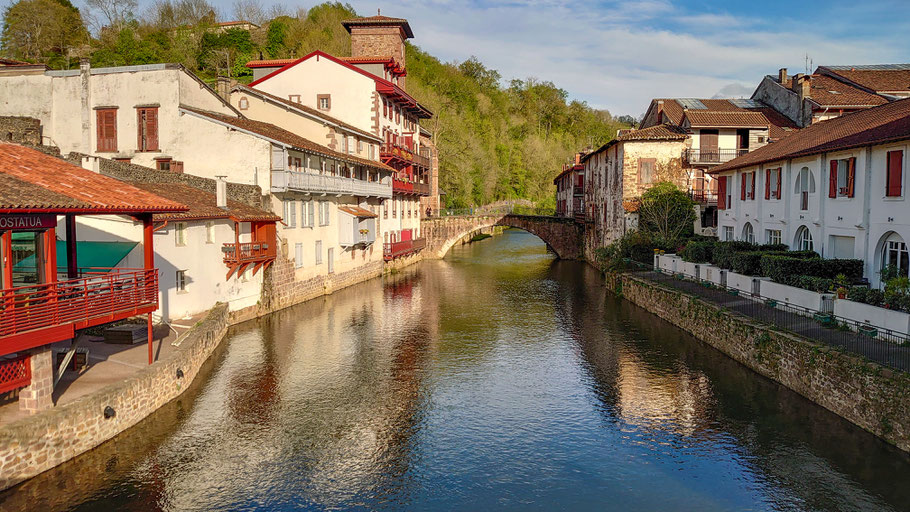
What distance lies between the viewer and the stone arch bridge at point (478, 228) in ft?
222

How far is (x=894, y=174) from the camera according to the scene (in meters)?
23.3

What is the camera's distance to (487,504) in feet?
46.2

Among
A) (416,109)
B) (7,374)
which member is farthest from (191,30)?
(7,374)

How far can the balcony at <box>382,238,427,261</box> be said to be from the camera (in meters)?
53.4

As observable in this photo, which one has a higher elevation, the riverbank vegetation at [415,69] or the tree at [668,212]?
the riverbank vegetation at [415,69]

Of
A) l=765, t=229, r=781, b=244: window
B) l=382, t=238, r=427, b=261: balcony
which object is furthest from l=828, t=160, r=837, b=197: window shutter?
l=382, t=238, r=427, b=261: balcony

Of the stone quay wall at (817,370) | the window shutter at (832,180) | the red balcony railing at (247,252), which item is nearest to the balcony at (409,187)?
the red balcony railing at (247,252)

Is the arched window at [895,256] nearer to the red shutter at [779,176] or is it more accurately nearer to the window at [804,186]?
the window at [804,186]

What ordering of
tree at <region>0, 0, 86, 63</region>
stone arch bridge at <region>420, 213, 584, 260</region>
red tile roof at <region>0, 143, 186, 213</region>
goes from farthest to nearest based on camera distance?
tree at <region>0, 0, 86, 63</region> → stone arch bridge at <region>420, 213, 584, 260</region> → red tile roof at <region>0, 143, 186, 213</region>

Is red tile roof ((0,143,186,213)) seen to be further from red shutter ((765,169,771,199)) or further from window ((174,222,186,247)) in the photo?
red shutter ((765,169,771,199))

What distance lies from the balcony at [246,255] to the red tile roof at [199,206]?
3.97 feet

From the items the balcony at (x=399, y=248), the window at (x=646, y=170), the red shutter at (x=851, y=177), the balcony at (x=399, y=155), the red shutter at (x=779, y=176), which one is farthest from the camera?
the balcony at (x=399, y=248)

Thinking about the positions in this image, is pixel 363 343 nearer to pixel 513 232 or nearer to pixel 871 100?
pixel 871 100

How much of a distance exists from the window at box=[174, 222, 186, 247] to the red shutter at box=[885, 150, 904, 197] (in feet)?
85.6
